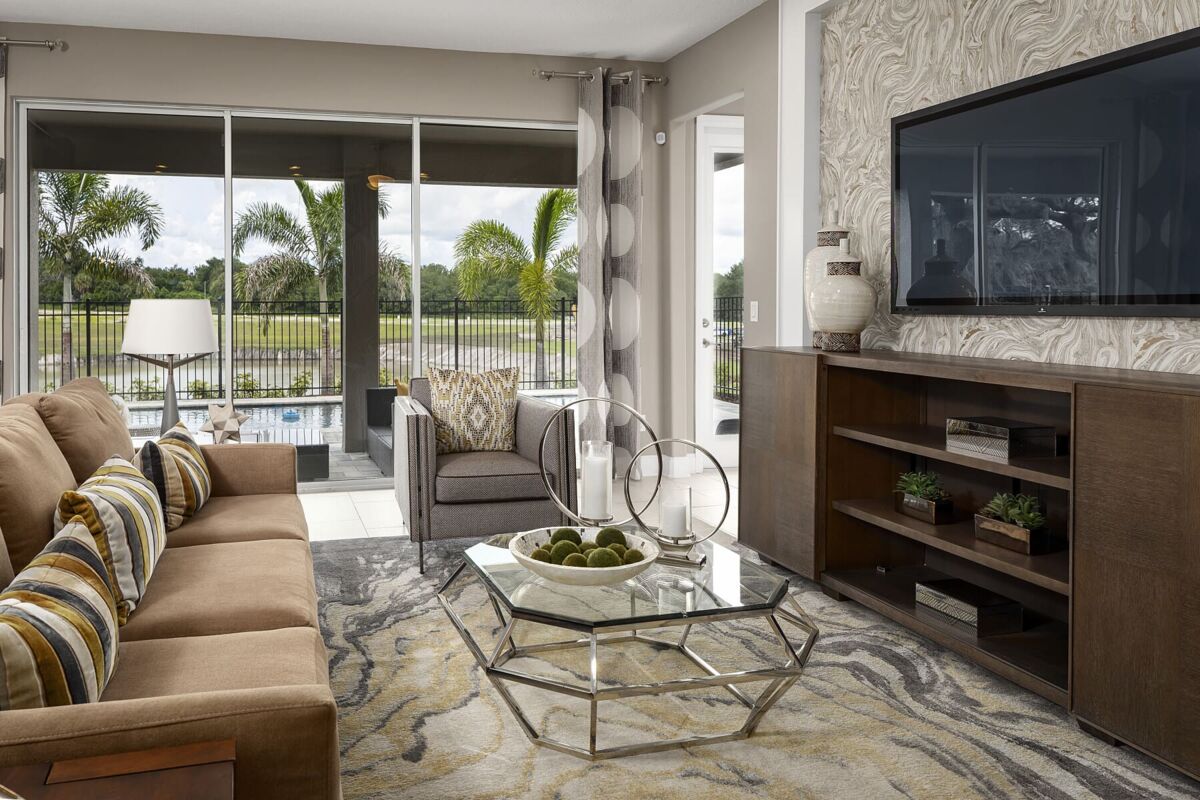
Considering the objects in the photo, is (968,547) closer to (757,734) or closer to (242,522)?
(757,734)

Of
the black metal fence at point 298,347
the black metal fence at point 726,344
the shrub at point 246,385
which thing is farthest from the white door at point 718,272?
the shrub at point 246,385

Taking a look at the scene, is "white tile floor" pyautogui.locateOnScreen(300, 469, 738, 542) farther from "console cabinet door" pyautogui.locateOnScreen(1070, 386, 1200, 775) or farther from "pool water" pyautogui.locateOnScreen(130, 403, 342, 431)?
"console cabinet door" pyautogui.locateOnScreen(1070, 386, 1200, 775)

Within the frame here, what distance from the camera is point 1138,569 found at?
7.73 feet

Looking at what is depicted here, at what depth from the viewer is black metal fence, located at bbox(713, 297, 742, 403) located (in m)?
6.62

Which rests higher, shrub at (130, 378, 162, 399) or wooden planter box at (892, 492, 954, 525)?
shrub at (130, 378, 162, 399)

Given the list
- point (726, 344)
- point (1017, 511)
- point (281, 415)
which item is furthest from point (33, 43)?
point (1017, 511)

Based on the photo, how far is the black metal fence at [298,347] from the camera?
5508 mm

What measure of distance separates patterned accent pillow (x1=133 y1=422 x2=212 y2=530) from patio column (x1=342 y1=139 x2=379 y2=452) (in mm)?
2541

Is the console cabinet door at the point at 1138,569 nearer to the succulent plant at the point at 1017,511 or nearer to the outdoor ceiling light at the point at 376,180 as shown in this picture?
the succulent plant at the point at 1017,511

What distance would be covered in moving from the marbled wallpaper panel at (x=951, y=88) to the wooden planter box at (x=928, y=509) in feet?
1.93

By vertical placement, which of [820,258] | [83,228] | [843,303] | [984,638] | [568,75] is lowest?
[984,638]

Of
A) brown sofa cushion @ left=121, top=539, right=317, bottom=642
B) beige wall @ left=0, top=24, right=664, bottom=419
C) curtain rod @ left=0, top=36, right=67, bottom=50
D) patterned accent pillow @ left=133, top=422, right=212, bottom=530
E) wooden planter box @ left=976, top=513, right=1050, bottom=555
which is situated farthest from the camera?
beige wall @ left=0, top=24, right=664, bottom=419

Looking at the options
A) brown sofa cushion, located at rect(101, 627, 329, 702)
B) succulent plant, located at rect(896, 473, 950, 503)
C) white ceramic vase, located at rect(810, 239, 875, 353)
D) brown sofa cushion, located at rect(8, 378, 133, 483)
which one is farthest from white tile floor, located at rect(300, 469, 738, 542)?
brown sofa cushion, located at rect(101, 627, 329, 702)

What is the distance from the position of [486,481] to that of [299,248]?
2458 millimetres
